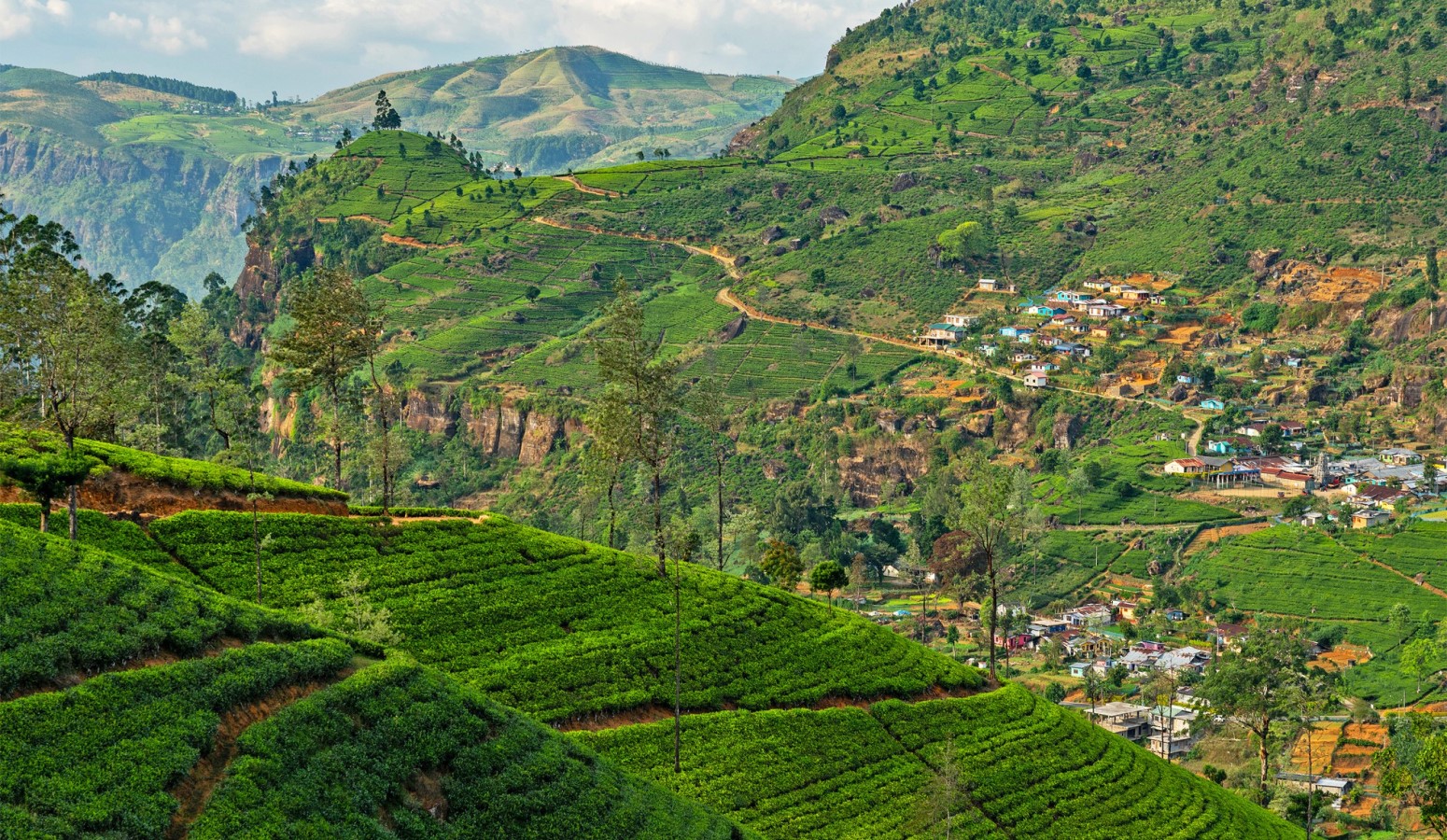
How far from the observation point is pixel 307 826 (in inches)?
915

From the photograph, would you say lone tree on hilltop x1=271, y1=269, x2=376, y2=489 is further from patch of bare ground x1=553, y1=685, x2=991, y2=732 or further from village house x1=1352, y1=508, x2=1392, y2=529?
village house x1=1352, y1=508, x2=1392, y2=529

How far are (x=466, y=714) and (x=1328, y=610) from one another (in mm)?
63536

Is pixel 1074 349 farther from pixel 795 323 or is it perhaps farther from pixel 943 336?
pixel 795 323

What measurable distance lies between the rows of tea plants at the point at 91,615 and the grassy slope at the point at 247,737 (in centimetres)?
4

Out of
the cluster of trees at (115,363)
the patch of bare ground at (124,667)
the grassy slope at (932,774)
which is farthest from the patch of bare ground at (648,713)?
the cluster of trees at (115,363)

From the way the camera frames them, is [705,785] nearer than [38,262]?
Yes

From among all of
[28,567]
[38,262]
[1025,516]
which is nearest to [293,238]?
[1025,516]

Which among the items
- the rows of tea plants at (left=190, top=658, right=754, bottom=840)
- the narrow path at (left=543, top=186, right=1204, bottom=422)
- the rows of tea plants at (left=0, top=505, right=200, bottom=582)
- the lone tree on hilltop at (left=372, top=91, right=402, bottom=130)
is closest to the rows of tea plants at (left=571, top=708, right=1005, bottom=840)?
the rows of tea plants at (left=190, top=658, right=754, bottom=840)

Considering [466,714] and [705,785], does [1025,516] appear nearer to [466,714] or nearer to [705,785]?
[705,785]

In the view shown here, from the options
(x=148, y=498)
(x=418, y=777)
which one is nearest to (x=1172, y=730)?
(x=148, y=498)

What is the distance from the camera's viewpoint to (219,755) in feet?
78.8

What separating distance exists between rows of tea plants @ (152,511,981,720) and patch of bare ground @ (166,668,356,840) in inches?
384

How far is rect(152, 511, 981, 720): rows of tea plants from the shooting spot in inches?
1489

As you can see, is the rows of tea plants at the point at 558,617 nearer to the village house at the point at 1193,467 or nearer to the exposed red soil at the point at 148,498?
the exposed red soil at the point at 148,498
